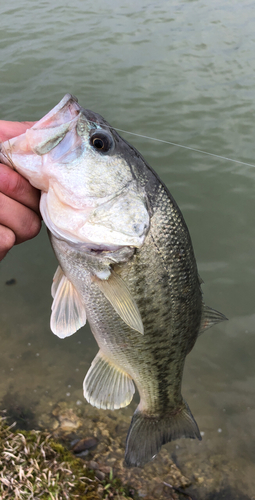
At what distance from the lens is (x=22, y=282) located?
14.5ft

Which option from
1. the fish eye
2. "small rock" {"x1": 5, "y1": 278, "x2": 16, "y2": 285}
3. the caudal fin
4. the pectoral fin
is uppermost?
the fish eye

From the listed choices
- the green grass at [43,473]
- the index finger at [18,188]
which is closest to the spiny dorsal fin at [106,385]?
the green grass at [43,473]

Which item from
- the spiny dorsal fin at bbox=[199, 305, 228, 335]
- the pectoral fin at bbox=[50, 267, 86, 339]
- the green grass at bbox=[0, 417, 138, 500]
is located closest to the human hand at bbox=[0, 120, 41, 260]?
the pectoral fin at bbox=[50, 267, 86, 339]

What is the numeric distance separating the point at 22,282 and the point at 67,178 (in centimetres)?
295

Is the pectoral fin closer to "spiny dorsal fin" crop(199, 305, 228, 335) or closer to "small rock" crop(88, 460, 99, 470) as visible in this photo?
"spiny dorsal fin" crop(199, 305, 228, 335)

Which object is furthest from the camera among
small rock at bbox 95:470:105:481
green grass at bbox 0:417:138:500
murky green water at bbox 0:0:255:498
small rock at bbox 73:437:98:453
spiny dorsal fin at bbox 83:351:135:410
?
murky green water at bbox 0:0:255:498

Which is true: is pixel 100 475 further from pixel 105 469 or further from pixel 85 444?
A: pixel 85 444

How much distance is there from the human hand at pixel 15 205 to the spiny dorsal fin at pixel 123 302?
1.72ft

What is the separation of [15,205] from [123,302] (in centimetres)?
75

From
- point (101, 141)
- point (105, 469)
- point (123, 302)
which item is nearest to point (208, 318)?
point (123, 302)

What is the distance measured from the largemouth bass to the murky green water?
56.2 inches

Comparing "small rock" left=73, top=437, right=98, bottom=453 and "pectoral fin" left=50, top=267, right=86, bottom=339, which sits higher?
"pectoral fin" left=50, top=267, right=86, bottom=339

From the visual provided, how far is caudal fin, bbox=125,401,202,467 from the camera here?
2.35m

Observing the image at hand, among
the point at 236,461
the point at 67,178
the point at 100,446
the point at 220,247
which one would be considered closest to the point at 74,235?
the point at 67,178
